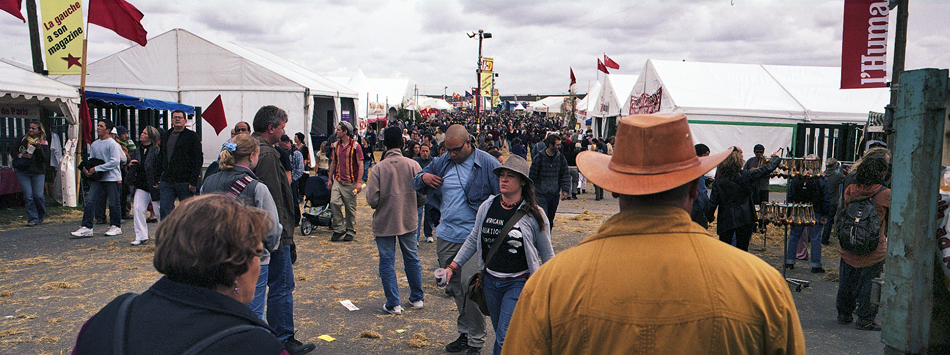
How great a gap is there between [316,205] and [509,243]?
6.59 meters

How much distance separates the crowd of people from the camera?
1.53 metres

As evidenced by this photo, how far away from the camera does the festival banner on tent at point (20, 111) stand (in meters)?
11.7

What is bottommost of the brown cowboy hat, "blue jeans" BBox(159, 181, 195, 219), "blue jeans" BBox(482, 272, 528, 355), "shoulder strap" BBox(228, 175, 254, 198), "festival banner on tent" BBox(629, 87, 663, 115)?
"blue jeans" BBox(482, 272, 528, 355)

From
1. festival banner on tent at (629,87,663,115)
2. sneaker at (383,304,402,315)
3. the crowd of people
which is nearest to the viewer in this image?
the crowd of people

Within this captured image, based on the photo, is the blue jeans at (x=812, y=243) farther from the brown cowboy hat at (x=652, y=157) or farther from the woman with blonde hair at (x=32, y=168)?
the woman with blonde hair at (x=32, y=168)

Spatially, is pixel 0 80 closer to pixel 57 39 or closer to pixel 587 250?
pixel 57 39

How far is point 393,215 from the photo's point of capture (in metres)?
5.62

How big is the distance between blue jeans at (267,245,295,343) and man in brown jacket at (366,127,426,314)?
106cm

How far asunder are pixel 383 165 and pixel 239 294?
4199 mm

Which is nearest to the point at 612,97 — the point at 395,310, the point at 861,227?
the point at 861,227

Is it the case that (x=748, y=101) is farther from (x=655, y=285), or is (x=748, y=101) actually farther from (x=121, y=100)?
(x=655, y=285)

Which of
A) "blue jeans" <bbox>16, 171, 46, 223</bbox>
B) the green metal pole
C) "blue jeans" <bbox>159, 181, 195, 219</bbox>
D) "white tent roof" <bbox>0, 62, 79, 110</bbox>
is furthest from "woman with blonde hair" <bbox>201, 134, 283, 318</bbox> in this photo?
"white tent roof" <bbox>0, 62, 79, 110</bbox>

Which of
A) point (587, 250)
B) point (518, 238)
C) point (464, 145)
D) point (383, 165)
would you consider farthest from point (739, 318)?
point (383, 165)

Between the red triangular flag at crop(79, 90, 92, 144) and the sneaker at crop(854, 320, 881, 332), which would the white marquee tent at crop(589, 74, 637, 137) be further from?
the sneaker at crop(854, 320, 881, 332)
